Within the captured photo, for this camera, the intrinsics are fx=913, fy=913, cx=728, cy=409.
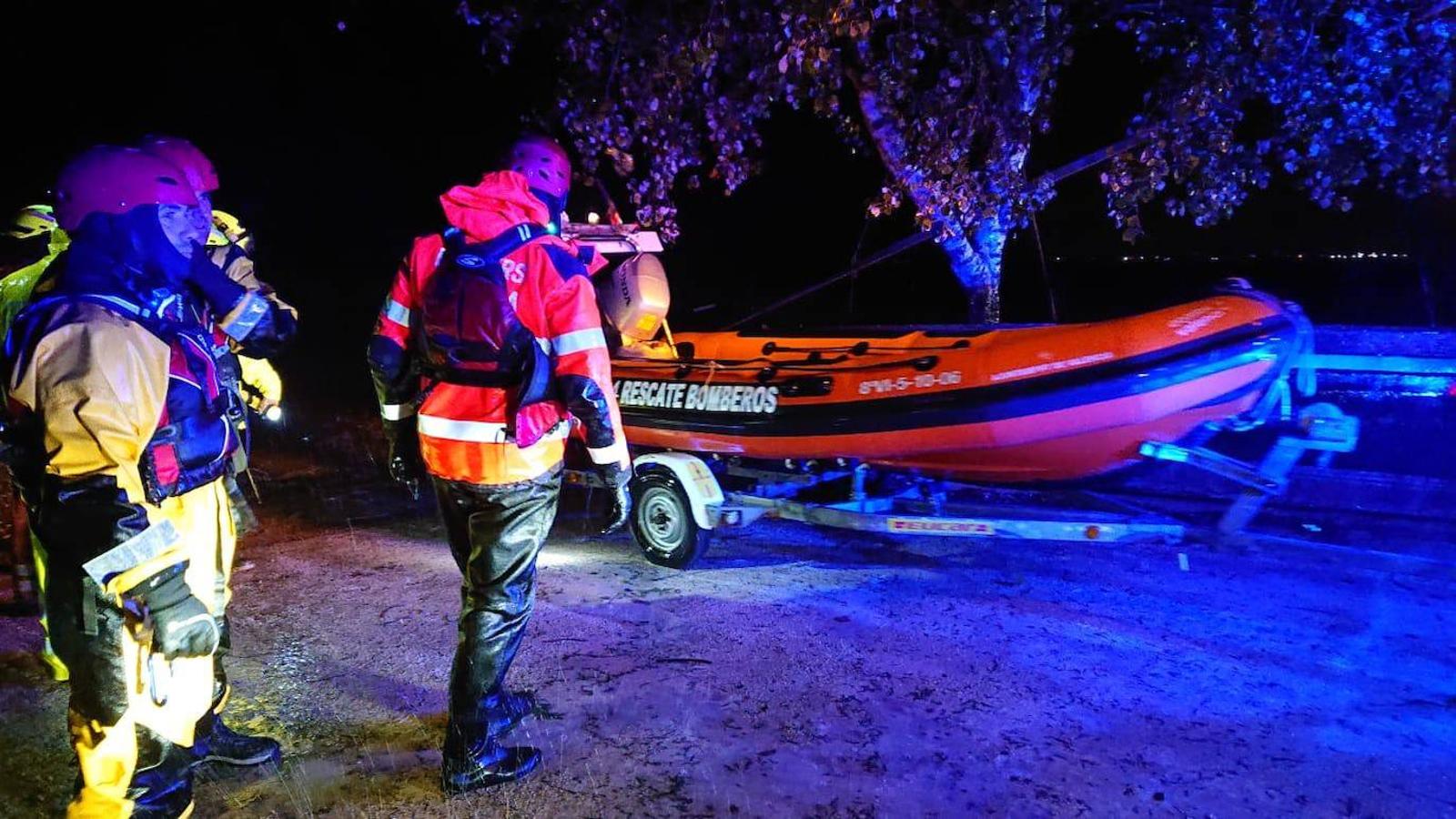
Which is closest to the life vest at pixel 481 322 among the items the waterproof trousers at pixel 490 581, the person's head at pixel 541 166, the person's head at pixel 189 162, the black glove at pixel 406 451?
the person's head at pixel 541 166

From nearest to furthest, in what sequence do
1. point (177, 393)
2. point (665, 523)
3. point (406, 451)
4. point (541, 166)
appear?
point (177, 393), point (541, 166), point (406, 451), point (665, 523)

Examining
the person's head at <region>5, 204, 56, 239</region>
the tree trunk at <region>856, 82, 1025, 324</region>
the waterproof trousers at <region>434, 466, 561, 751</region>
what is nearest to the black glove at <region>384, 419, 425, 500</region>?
the waterproof trousers at <region>434, 466, 561, 751</region>

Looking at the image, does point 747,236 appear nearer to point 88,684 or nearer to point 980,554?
point 980,554

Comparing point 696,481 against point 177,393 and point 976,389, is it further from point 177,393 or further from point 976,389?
point 177,393

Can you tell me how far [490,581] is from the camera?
2.99m

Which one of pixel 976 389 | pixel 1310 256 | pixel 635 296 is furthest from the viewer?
pixel 1310 256

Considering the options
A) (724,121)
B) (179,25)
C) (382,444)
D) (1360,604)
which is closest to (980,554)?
(1360,604)

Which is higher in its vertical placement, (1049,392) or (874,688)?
(1049,392)

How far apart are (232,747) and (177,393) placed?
4.37 feet

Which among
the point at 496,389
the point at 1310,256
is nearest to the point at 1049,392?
the point at 496,389

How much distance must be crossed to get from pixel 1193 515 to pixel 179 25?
53.3 feet

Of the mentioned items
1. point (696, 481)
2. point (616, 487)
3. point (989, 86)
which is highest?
point (989, 86)

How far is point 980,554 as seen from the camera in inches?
223

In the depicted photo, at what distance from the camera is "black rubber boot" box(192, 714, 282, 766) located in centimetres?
315
